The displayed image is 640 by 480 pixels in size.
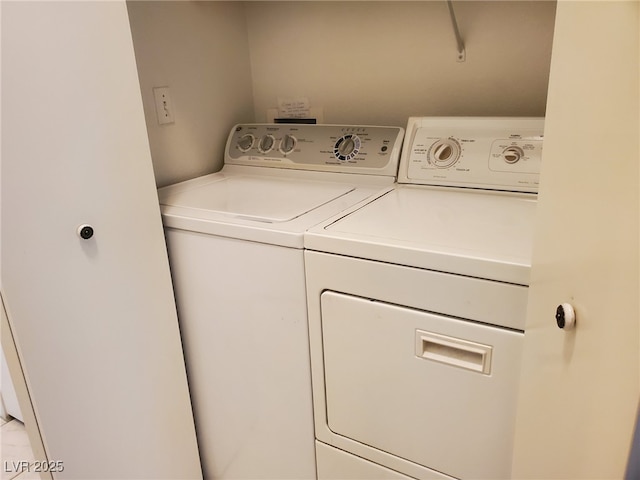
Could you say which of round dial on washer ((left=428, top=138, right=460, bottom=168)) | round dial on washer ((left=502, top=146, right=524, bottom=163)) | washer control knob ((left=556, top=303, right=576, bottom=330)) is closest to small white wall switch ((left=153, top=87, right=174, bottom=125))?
round dial on washer ((left=428, top=138, right=460, bottom=168))

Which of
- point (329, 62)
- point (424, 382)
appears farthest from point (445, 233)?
point (329, 62)

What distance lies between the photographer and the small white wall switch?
1483mm

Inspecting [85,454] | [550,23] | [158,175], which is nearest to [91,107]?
[158,175]

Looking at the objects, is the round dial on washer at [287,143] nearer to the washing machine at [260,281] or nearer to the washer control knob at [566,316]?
the washing machine at [260,281]

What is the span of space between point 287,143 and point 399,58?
1.45 ft

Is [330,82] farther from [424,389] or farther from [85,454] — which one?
[85,454]

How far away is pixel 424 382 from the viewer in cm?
101

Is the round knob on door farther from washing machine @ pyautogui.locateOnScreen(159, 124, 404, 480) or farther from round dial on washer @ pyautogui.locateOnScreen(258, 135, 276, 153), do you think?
round dial on washer @ pyautogui.locateOnScreen(258, 135, 276, 153)

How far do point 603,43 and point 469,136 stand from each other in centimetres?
85

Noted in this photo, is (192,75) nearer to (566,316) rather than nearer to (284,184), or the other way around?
(284,184)

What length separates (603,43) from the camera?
0.53 meters

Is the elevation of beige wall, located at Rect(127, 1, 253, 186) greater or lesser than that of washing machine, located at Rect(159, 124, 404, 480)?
greater

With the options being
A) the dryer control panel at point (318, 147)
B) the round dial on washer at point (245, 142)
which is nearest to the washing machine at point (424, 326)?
the dryer control panel at point (318, 147)

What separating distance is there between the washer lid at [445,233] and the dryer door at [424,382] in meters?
0.11
